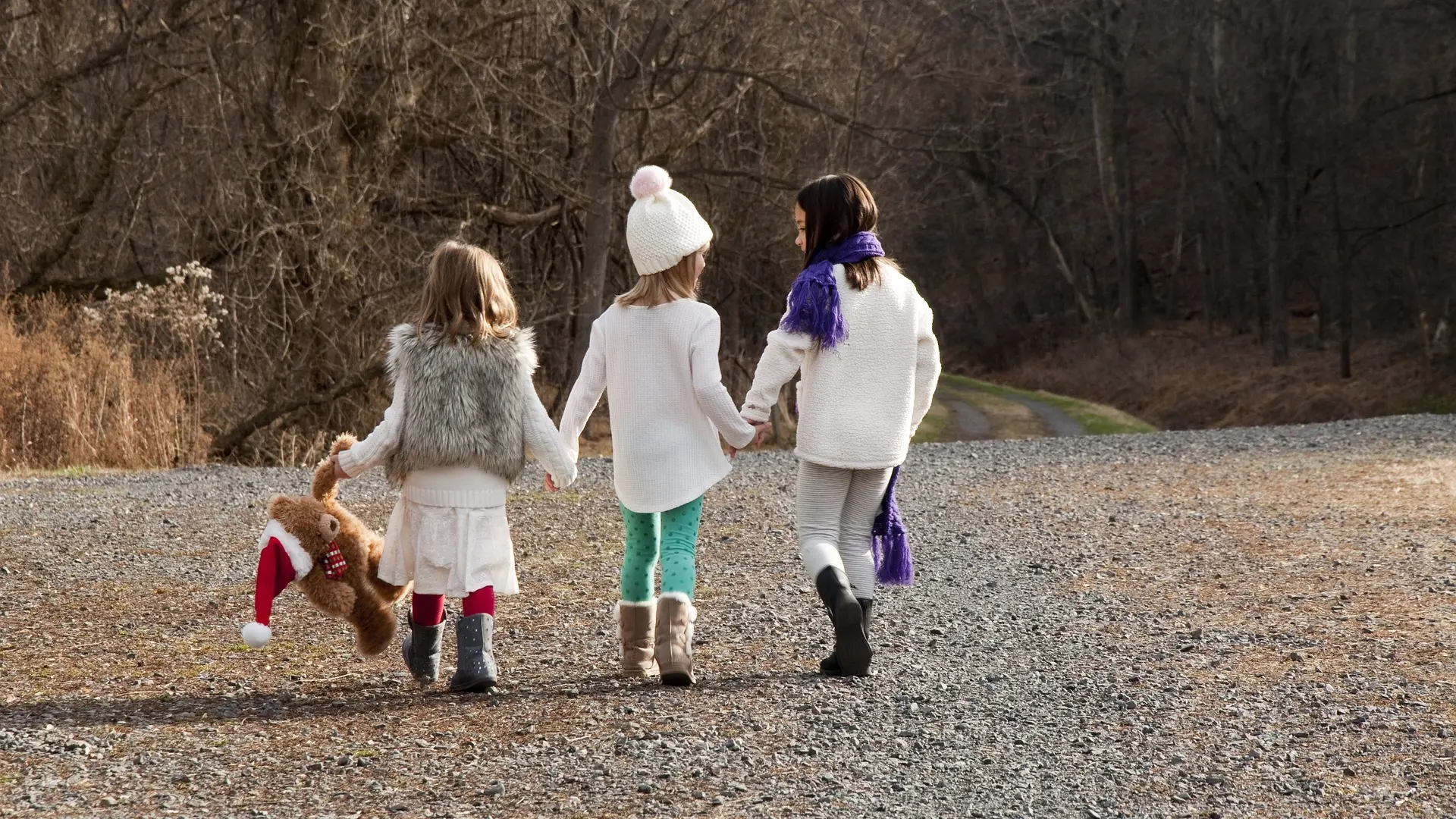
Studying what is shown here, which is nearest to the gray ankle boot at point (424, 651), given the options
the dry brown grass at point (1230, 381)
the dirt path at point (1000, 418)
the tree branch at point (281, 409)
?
the tree branch at point (281, 409)

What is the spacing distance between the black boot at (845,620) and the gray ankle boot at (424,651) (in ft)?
4.18

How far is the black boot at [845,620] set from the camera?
5043 mm

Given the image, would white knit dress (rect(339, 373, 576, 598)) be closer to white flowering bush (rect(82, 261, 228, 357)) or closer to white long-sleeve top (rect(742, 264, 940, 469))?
white long-sleeve top (rect(742, 264, 940, 469))

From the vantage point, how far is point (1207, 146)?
41062mm

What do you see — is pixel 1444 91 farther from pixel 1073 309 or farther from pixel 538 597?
pixel 538 597

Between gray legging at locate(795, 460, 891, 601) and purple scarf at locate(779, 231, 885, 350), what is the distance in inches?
18.5

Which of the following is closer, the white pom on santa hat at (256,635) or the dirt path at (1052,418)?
the white pom on santa hat at (256,635)

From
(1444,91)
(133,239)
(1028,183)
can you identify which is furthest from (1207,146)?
(133,239)

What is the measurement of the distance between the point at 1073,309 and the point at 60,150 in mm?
34191

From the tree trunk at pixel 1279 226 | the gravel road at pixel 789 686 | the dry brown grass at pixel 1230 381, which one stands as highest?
the tree trunk at pixel 1279 226

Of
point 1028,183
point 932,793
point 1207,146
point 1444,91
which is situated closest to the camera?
point 932,793

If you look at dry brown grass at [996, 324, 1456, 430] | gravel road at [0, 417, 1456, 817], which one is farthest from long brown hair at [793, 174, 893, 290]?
dry brown grass at [996, 324, 1456, 430]

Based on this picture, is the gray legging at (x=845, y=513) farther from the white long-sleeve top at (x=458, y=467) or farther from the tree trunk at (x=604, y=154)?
the tree trunk at (x=604, y=154)

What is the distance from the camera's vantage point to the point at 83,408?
12531 millimetres
